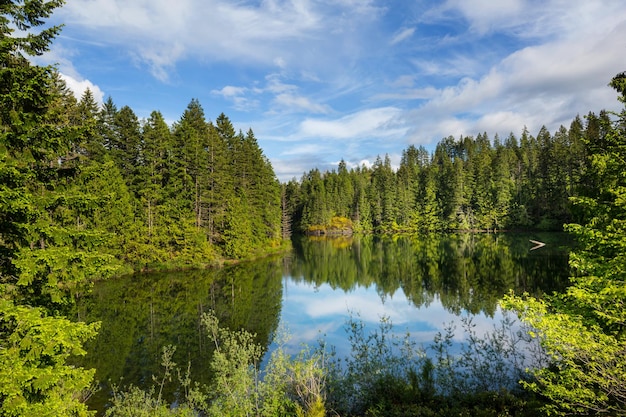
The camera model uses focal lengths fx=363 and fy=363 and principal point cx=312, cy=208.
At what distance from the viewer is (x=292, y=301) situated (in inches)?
1071

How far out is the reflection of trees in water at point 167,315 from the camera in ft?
50.2

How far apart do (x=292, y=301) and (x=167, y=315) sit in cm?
887

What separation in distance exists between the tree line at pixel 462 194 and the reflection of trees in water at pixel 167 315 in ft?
184

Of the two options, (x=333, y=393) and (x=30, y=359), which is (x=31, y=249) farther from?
(x=333, y=393)

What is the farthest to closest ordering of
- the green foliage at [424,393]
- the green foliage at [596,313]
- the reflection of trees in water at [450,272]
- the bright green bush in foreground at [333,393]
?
the reflection of trees in water at [450,272] → the green foliage at [424,393] → the bright green bush in foreground at [333,393] → the green foliage at [596,313]

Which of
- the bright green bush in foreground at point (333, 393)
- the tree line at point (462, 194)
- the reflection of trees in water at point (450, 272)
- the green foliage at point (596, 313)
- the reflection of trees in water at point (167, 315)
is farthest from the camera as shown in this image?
the tree line at point (462, 194)

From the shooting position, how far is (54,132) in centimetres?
732

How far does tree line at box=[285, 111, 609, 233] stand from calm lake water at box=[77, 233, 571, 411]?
1208 inches

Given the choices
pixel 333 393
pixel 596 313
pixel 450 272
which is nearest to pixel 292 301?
pixel 450 272

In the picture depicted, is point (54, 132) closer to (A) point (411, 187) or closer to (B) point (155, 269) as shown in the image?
(B) point (155, 269)

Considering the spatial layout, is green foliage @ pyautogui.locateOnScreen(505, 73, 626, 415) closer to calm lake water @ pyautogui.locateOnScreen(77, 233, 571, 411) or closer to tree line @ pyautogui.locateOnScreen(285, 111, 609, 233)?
calm lake water @ pyautogui.locateOnScreen(77, 233, 571, 411)

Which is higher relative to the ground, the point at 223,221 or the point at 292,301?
the point at 223,221

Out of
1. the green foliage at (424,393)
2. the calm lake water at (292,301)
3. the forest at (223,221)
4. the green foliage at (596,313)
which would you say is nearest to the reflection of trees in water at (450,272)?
the calm lake water at (292,301)

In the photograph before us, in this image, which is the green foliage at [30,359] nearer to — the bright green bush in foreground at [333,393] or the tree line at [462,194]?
the bright green bush in foreground at [333,393]
